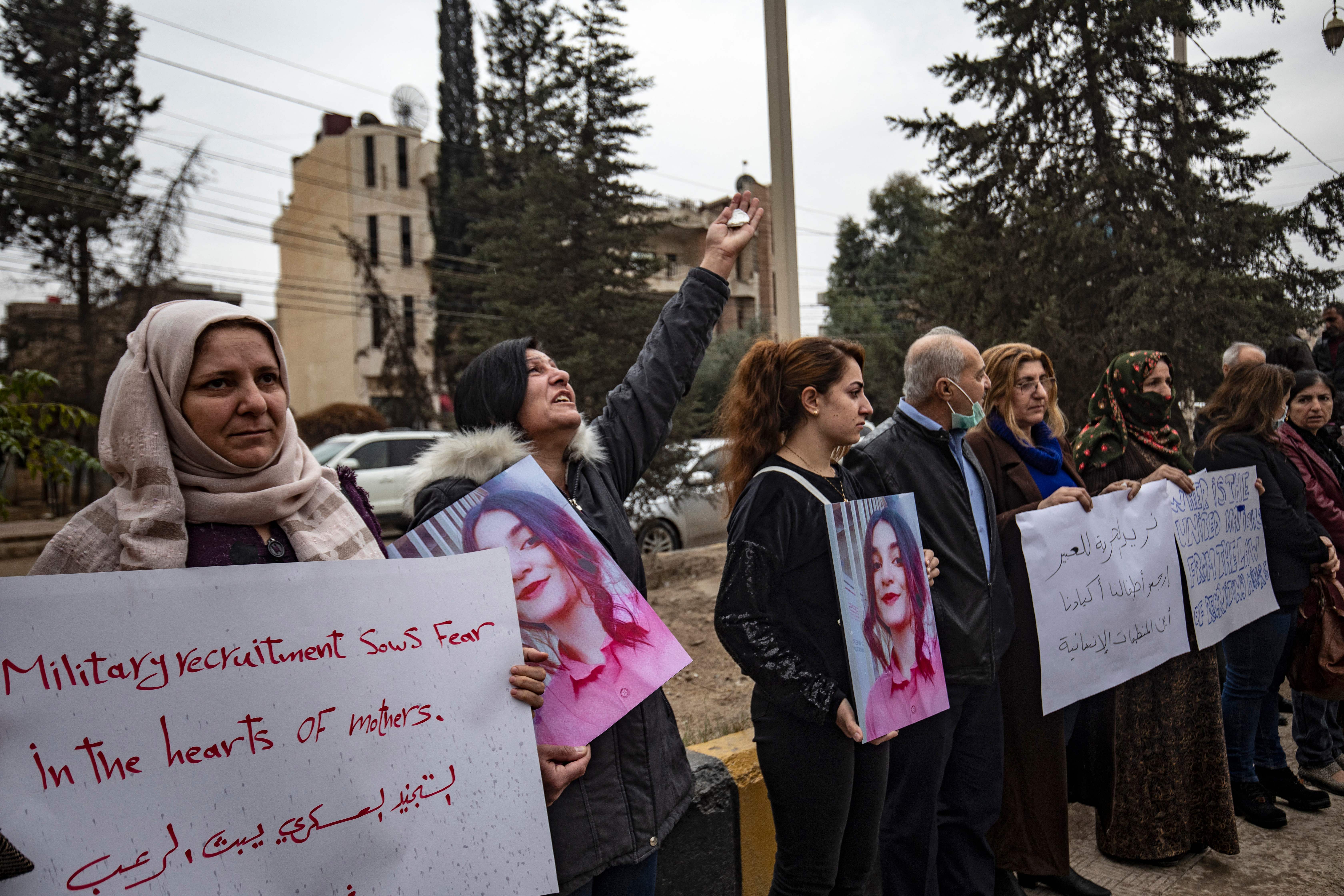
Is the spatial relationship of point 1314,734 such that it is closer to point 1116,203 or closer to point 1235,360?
point 1235,360

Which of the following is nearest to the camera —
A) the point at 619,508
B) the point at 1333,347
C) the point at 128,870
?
the point at 128,870

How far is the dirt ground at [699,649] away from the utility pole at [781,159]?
5.01 feet

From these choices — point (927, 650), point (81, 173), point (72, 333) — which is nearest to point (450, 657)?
point (927, 650)

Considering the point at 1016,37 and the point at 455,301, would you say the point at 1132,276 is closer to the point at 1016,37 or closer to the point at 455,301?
the point at 1016,37

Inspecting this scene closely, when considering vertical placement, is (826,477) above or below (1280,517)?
above

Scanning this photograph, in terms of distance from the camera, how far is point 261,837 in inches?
57.0

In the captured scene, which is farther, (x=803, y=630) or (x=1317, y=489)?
(x=1317, y=489)

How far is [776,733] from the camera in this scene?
93.0 inches

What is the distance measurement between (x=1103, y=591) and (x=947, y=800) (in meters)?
1.02

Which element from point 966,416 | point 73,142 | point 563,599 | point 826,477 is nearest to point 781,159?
point 966,416

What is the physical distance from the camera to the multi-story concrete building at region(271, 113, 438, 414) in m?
39.2

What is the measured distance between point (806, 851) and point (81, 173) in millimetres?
22309

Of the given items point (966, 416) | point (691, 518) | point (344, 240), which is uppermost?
point (344, 240)

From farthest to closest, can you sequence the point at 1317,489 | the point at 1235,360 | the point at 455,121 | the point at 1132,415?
the point at 455,121
the point at 1235,360
the point at 1317,489
the point at 1132,415
